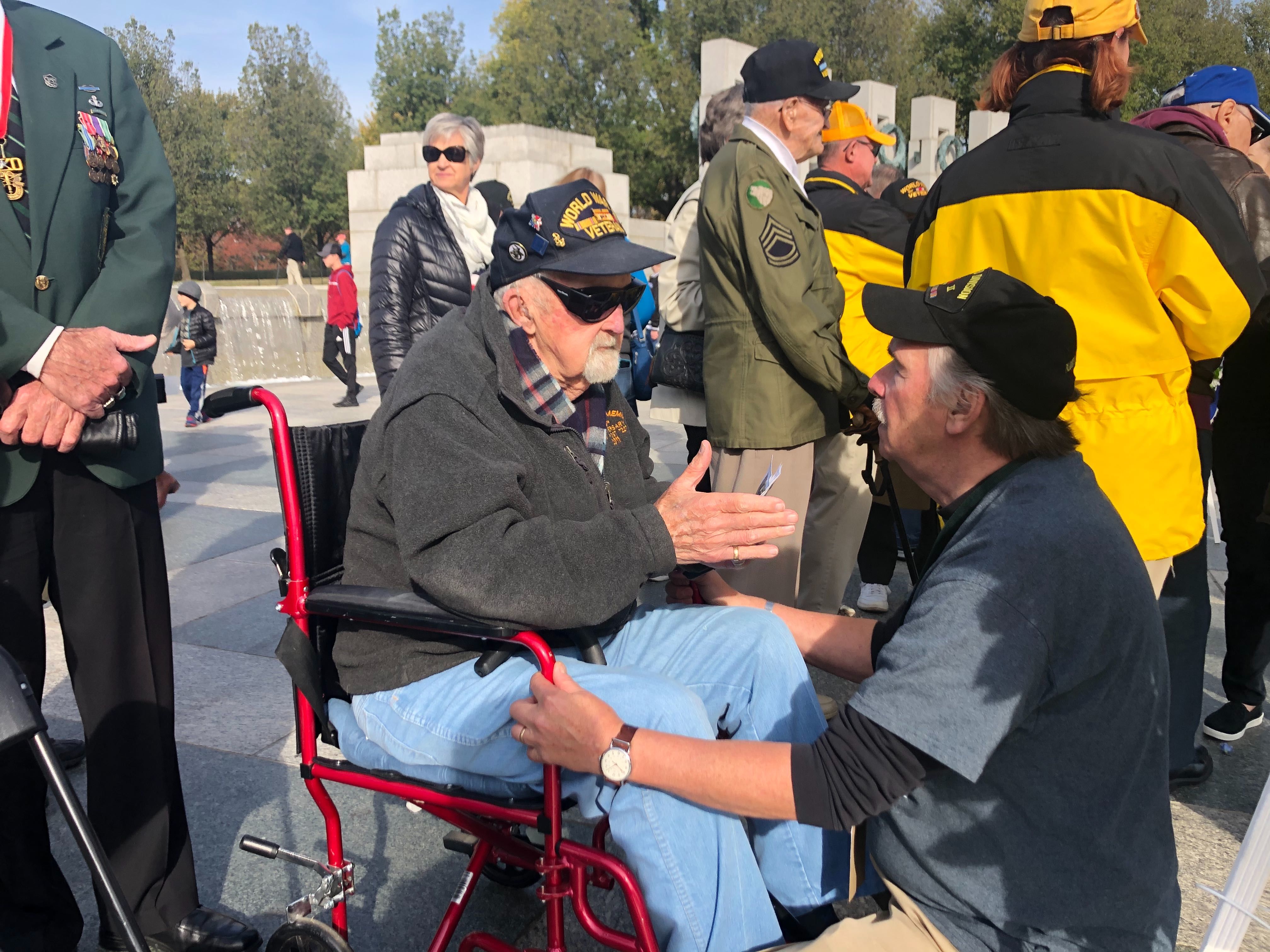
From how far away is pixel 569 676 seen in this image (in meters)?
1.71

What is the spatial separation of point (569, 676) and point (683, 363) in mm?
2185

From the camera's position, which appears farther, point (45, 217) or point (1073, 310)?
point (1073, 310)

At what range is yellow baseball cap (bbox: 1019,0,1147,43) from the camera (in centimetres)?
238

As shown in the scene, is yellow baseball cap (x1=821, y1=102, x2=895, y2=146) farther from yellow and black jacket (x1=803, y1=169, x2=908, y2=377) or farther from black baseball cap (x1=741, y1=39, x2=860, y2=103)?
black baseball cap (x1=741, y1=39, x2=860, y2=103)

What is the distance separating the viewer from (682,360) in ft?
12.3

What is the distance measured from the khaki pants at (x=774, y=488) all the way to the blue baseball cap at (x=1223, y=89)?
5.67ft

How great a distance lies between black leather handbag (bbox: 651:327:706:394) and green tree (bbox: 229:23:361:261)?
46.5 metres

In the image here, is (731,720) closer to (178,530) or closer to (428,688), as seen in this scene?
(428,688)

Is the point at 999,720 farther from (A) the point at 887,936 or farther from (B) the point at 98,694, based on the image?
(B) the point at 98,694

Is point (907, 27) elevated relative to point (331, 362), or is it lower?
elevated

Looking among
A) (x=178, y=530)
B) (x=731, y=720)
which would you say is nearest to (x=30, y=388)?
(x=731, y=720)

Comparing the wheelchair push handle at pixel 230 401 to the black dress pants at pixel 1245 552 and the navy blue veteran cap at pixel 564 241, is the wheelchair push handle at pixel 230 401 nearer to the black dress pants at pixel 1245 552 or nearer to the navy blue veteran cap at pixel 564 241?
the navy blue veteran cap at pixel 564 241

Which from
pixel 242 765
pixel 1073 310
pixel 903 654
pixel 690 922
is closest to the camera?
pixel 903 654

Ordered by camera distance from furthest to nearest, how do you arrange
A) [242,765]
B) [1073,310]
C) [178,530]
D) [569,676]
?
[178,530], [242,765], [1073,310], [569,676]
